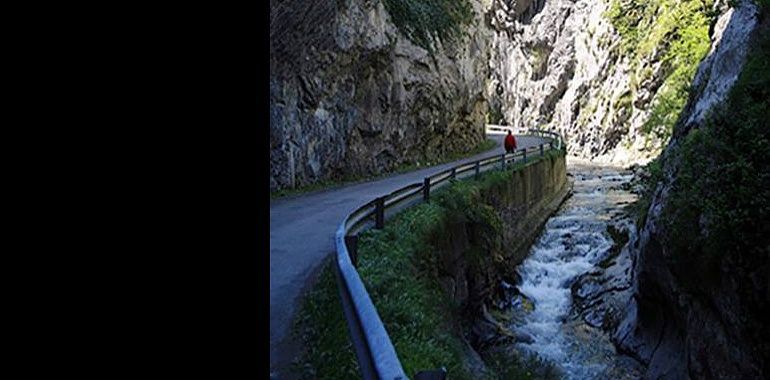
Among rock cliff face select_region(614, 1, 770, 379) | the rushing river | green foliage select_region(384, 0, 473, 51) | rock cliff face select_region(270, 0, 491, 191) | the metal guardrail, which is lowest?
the rushing river

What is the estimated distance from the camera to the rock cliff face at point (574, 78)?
5259 centimetres

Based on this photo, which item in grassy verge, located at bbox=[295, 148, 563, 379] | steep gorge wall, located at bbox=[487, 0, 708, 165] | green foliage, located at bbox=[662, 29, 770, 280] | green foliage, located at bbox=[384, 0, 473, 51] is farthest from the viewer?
steep gorge wall, located at bbox=[487, 0, 708, 165]

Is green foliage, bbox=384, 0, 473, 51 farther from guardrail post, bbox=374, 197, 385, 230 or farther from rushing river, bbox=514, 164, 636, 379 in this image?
guardrail post, bbox=374, 197, 385, 230

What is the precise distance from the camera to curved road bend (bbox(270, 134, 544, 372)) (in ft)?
22.4

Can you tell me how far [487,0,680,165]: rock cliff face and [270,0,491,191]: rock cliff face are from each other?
85.1 feet

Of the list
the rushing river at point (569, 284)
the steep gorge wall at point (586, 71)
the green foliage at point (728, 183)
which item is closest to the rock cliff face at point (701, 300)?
the green foliage at point (728, 183)

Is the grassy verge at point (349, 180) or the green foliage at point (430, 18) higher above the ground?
the green foliage at point (430, 18)

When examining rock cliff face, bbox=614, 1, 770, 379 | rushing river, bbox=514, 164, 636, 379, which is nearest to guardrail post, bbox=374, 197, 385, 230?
→ rushing river, bbox=514, 164, 636, 379

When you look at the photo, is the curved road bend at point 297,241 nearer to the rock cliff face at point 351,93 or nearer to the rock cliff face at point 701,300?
the rock cliff face at point 351,93

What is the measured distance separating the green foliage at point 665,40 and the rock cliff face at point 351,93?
12278 mm

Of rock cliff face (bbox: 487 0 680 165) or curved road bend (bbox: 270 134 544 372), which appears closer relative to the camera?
curved road bend (bbox: 270 134 544 372)
